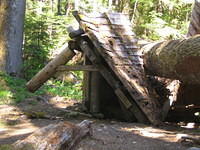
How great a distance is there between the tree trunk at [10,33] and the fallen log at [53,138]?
7371mm

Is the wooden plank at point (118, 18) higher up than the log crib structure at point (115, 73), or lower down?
higher up

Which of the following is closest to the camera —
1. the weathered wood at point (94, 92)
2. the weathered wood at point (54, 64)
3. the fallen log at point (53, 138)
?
the fallen log at point (53, 138)

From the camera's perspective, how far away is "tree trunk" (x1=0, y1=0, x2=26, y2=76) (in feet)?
38.0

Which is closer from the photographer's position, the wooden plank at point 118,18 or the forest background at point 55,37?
the wooden plank at point 118,18

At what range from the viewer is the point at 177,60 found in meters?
6.45

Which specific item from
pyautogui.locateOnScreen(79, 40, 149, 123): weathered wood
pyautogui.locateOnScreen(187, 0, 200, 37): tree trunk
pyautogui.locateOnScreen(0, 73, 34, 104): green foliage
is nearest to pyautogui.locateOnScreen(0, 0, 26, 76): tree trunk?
pyautogui.locateOnScreen(0, 73, 34, 104): green foliage

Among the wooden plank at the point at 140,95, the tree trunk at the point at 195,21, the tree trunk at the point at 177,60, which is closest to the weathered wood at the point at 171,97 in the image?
the wooden plank at the point at 140,95

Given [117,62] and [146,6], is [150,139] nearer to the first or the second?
[117,62]

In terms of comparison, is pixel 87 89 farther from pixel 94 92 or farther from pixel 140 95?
pixel 140 95

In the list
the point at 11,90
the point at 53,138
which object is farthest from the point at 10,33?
the point at 53,138

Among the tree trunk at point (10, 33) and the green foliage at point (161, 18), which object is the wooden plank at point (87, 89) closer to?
the tree trunk at point (10, 33)

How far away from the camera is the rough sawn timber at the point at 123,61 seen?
24.8ft

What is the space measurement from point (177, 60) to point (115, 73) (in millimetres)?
1657

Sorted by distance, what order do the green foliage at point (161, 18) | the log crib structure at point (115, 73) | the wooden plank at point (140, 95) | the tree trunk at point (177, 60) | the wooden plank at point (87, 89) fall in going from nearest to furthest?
the tree trunk at point (177, 60) < the wooden plank at point (140, 95) < the log crib structure at point (115, 73) < the wooden plank at point (87, 89) < the green foliage at point (161, 18)
